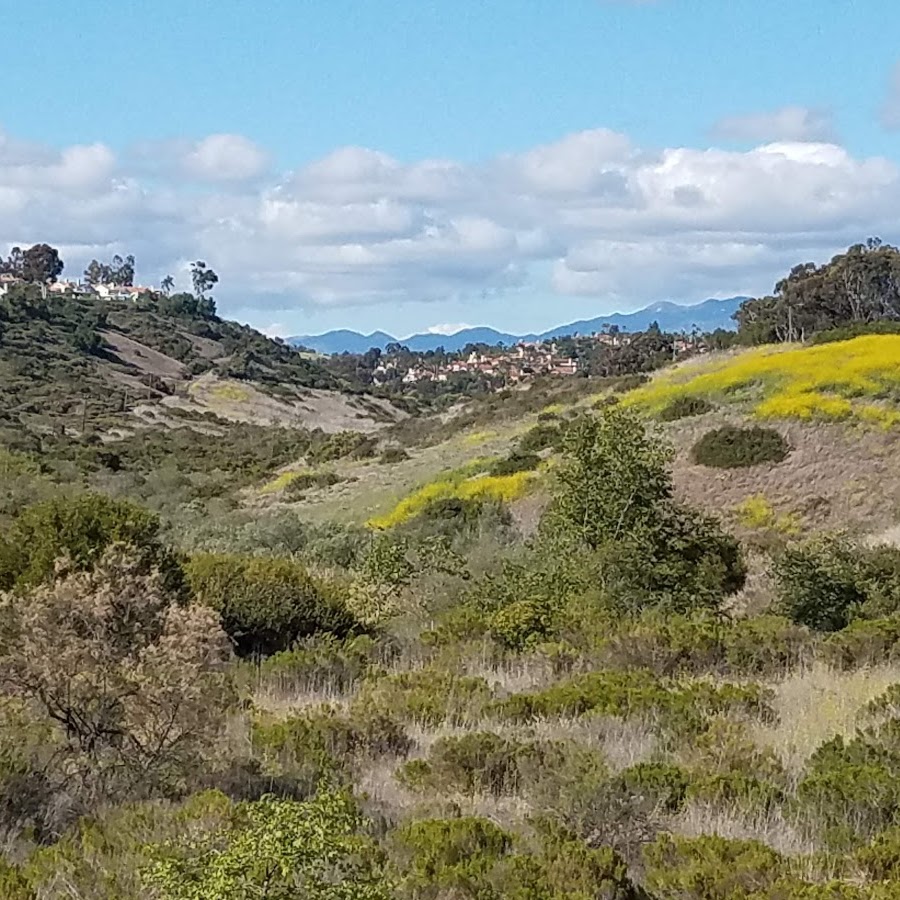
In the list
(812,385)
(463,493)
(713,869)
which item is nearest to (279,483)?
(463,493)

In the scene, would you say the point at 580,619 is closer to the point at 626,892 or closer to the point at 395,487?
the point at 626,892

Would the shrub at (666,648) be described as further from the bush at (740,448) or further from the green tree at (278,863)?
the bush at (740,448)

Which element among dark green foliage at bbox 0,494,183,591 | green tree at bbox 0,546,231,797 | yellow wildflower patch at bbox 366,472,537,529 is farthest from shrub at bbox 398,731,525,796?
yellow wildflower patch at bbox 366,472,537,529

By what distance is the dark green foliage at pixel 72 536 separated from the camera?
33.2 ft

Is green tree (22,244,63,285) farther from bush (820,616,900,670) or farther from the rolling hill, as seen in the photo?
bush (820,616,900,670)

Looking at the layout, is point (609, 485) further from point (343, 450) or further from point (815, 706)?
point (343, 450)

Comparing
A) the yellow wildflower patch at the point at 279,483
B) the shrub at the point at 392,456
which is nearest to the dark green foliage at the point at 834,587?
the yellow wildflower patch at the point at 279,483

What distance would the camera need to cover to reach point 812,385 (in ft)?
99.9

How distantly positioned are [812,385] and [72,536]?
76.9ft

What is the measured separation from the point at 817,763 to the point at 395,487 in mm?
29513

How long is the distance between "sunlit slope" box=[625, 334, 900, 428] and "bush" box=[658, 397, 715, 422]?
19.7 inches

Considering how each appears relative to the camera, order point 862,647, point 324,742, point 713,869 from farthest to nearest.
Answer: point 862,647 < point 324,742 < point 713,869

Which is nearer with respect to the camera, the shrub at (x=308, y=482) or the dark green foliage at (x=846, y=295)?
the shrub at (x=308, y=482)

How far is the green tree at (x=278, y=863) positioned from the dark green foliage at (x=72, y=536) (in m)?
6.11
